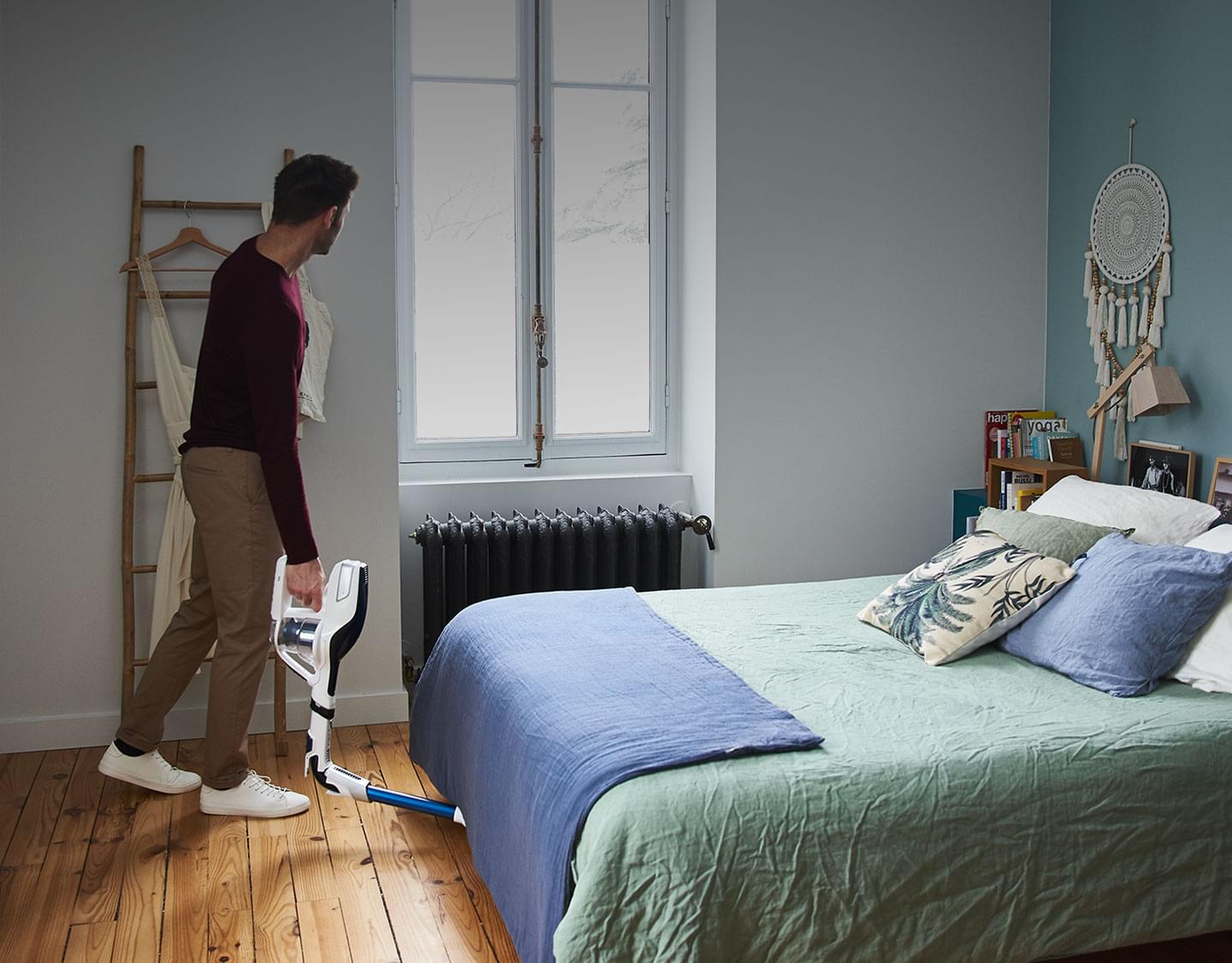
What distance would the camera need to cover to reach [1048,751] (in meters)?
2.06

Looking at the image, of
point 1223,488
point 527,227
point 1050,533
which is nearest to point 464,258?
point 527,227

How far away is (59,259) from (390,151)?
993 millimetres

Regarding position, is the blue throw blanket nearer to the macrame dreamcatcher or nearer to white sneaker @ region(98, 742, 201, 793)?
white sneaker @ region(98, 742, 201, 793)

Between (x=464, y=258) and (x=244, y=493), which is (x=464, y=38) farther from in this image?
(x=244, y=493)

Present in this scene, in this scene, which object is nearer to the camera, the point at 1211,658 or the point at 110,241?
the point at 1211,658

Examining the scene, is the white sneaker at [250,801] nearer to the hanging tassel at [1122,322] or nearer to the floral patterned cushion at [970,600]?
the floral patterned cushion at [970,600]

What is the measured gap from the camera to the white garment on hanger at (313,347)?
340cm

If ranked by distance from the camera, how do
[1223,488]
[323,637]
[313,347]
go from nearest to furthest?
[323,637] < [1223,488] < [313,347]

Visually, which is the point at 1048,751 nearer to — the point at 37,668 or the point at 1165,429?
the point at 1165,429

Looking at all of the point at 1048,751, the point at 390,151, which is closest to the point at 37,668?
the point at 390,151

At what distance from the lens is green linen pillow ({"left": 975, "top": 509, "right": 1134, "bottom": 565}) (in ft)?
9.21

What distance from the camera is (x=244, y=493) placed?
9.44 feet

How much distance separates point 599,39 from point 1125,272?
1947 mm

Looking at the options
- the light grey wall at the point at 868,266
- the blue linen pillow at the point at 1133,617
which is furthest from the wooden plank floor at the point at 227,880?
the light grey wall at the point at 868,266
